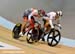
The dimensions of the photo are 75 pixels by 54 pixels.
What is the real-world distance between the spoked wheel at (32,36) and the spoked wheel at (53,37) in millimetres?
119

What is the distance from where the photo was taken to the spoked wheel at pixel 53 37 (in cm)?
A: 204

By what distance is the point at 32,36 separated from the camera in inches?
78.5

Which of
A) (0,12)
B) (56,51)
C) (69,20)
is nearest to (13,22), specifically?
(0,12)

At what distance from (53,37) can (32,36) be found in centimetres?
18
